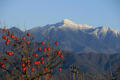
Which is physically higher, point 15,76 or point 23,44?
point 23,44

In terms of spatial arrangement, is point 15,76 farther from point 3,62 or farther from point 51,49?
point 51,49

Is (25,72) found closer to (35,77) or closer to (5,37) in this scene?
(35,77)

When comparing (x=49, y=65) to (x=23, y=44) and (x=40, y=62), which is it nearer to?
(x=40, y=62)

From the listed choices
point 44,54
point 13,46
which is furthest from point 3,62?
point 44,54

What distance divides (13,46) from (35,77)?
6.55ft

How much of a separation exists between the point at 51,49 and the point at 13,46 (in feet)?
7.11

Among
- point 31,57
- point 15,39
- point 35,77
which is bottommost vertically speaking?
point 35,77

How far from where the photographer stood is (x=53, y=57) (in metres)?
15.3

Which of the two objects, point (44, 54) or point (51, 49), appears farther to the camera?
point (51, 49)

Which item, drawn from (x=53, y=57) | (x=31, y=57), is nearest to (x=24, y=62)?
(x=31, y=57)

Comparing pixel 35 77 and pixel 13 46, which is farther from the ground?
pixel 13 46

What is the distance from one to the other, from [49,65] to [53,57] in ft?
1.60

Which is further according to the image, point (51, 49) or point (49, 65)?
point (51, 49)

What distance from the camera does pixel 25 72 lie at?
1617cm
